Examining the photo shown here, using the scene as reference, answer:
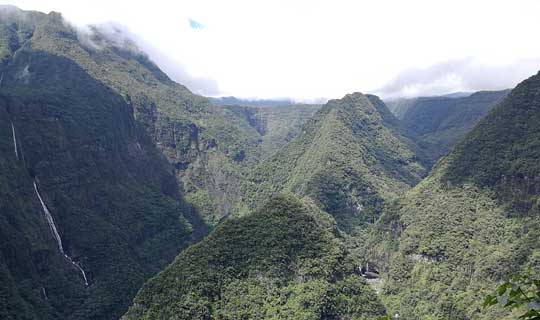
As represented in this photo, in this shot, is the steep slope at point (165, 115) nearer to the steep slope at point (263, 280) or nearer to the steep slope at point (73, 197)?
the steep slope at point (73, 197)

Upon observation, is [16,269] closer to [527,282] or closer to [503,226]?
[503,226]

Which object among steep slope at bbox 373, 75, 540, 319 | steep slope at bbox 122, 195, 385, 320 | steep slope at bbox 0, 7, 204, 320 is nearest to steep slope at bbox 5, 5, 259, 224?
steep slope at bbox 0, 7, 204, 320

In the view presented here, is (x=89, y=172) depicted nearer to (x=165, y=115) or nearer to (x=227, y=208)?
(x=227, y=208)

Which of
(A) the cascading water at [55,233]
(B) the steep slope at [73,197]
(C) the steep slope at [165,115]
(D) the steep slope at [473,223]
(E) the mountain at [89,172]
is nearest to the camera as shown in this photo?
(D) the steep slope at [473,223]

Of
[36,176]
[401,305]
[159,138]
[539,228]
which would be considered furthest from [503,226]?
[159,138]

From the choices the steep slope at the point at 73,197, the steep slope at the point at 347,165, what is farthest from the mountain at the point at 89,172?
the steep slope at the point at 347,165

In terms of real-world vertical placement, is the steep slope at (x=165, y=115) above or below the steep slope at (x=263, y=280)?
above

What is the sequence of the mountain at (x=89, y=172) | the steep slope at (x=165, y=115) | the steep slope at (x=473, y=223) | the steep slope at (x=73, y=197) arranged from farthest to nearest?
the steep slope at (x=165, y=115) < the mountain at (x=89, y=172) < the steep slope at (x=73, y=197) < the steep slope at (x=473, y=223)
